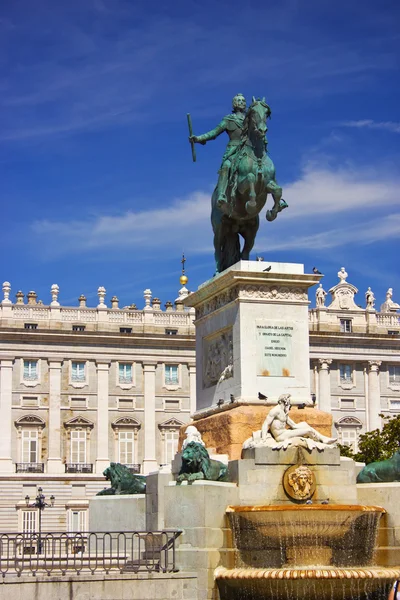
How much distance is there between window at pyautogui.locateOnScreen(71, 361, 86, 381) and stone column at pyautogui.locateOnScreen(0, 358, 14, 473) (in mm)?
4087

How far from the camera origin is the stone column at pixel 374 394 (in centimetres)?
8600

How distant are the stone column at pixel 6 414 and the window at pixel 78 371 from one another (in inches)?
161

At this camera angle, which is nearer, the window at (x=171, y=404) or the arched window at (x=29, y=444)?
the arched window at (x=29, y=444)

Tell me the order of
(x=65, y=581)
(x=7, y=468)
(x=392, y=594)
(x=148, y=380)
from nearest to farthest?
(x=392, y=594), (x=65, y=581), (x=7, y=468), (x=148, y=380)

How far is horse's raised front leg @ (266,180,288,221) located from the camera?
20.5m

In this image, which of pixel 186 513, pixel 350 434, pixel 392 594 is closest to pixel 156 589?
pixel 186 513

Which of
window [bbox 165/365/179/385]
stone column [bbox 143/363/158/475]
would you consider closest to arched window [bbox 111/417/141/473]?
stone column [bbox 143/363/158/475]

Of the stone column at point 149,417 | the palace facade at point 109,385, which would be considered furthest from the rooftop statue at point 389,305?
the stone column at point 149,417

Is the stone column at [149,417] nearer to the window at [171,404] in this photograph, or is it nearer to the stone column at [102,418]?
the window at [171,404]

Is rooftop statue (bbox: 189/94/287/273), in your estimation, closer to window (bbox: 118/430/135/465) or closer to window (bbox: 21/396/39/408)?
window (bbox: 21/396/39/408)

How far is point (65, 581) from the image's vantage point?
53.3 feet

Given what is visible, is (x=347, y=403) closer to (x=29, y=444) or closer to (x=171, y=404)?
(x=171, y=404)

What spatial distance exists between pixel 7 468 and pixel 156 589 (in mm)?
63749

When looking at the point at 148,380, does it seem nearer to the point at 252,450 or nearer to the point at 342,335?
the point at 342,335
